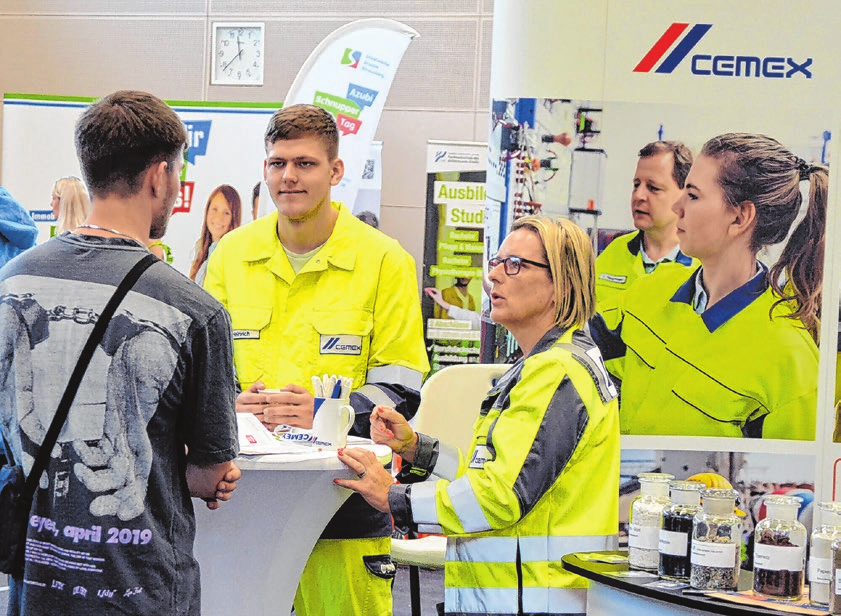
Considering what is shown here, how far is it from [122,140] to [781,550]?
1.34 m

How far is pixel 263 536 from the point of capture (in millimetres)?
2320

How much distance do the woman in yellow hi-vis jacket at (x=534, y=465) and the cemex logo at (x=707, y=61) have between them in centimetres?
97

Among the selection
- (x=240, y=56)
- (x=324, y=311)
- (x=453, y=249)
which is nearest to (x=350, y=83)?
(x=453, y=249)

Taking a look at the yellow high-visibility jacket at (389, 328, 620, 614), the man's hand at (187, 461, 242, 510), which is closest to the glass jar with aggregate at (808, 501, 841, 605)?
the yellow high-visibility jacket at (389, 328, 620, 614)

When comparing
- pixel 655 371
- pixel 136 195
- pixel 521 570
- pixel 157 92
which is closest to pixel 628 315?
pixel 655 371

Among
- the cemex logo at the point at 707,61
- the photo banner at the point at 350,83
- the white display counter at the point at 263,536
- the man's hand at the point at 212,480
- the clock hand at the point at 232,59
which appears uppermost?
the clock hand at the point at 232,59

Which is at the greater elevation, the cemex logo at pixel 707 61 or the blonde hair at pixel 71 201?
the cemex logo at pixel 707 61

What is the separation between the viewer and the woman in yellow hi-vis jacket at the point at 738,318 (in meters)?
3.00

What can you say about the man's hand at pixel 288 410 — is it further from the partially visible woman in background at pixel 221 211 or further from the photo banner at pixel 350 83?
the partially visible woman in background at pixel 221 211

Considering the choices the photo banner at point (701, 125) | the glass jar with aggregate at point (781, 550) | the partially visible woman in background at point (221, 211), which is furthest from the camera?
the partially visible woman in background at point (221, 211)

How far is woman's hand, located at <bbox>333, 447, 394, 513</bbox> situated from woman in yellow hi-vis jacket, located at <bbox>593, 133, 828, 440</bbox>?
3.38ft

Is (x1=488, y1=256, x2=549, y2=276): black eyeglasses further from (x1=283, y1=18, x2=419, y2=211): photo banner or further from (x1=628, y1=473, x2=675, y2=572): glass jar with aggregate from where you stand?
(x1=283, y1=18, x2=419, y2=211): photo banner

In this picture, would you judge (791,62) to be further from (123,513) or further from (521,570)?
(123,513)

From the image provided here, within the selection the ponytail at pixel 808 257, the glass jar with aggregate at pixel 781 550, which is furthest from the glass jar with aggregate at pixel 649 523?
the ponytail at pixel 808 257
